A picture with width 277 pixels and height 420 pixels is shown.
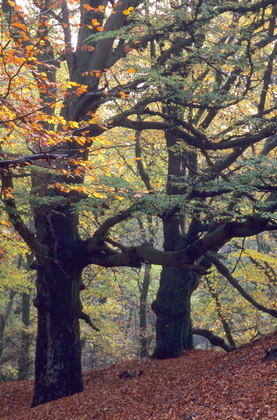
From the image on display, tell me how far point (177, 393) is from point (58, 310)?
383cm

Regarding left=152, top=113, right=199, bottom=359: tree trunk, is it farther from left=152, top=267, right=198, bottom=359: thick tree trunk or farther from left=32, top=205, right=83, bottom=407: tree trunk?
left=32, top=205, right=83, bottom=407: tree trunk

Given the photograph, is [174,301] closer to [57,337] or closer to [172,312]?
[172,312]

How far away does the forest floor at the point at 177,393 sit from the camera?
566cm

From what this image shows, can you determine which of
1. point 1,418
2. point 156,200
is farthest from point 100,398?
point 156,200

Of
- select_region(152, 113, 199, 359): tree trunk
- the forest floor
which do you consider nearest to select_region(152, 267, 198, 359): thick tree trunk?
select_region(152, 113, 199, 359): tree trunk

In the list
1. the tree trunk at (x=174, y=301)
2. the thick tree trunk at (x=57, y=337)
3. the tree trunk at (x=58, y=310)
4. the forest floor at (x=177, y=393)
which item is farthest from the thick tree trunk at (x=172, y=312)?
the thick tree trunk at (x=57, y=337)

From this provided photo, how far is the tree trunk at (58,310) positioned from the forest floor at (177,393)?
0.51m

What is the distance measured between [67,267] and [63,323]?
1357mm

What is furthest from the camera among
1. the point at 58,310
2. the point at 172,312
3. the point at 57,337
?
the point at 172,312

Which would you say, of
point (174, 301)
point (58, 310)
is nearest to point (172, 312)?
point (174, 301)

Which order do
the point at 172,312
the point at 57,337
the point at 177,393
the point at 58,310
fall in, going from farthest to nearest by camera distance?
the point at 172,312
the point at 58,310
the point at 57,337
the point at 177,393

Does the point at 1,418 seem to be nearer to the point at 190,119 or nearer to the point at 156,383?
the point at 156,383

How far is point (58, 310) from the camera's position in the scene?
10.1 m

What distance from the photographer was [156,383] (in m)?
9.12
